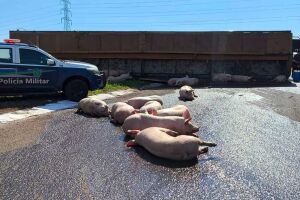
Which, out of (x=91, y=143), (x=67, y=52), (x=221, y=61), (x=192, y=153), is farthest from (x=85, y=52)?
(x=192, y=153)

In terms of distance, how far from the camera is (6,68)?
15.7m

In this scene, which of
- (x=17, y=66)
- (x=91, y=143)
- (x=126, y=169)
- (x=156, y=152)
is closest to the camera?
(x=126, y=169)

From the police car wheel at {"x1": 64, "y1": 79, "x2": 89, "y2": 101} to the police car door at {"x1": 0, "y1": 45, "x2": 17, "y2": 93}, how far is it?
1954 millimetres

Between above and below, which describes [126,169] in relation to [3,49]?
below

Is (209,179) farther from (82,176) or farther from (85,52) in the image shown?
(85,52)

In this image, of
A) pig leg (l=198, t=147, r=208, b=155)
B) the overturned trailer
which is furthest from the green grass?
pig leg (l=198, t=147, r=208, b=155)

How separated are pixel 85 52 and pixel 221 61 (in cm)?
792

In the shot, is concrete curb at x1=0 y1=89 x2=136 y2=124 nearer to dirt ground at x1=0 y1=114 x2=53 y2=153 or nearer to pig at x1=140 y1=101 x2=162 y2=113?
dirt ground at x1=0 y1=114 x2=53 y2=153

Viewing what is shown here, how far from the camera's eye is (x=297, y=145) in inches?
399

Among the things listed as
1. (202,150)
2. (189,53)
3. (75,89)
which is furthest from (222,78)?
(202,150)

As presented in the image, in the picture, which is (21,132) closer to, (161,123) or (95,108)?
(95,108)

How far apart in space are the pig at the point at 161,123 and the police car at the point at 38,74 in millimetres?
6649

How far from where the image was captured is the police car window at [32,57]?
16.0 m

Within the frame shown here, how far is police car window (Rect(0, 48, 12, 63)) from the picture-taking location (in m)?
15.8
